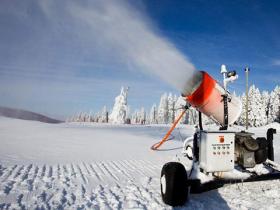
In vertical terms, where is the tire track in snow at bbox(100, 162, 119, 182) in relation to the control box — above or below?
below

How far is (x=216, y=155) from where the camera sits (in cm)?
620

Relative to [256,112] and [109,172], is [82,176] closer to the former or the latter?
[109,172]

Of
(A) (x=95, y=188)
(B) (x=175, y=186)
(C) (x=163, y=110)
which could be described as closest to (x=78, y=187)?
(A) (x=95, y=188)

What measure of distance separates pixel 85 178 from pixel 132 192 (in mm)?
1744

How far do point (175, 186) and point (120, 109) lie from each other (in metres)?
64.4

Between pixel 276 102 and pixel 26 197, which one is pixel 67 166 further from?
Answer: pixel 276 102

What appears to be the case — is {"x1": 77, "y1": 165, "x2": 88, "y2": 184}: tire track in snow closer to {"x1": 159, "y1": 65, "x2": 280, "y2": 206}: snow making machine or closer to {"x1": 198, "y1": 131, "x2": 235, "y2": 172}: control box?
{"x1": 159, "y1": 65, "x2": 280, "y2": 206}: snow making machine

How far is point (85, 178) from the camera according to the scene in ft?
25.0

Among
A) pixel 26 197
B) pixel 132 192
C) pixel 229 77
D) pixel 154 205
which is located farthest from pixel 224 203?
pixel 26 197

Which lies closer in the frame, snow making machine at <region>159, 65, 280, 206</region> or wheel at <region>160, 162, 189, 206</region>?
wheel at <region>160, 162, 189, 206</region>

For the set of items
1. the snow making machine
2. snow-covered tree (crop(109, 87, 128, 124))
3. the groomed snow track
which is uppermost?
snow-covered tree (crop(109, 87, 128, 124))

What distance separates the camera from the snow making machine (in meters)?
5.70

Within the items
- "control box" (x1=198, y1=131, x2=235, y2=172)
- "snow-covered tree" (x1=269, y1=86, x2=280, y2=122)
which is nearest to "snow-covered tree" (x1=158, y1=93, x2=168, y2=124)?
"snow-covered tree" (x1=269, y1=86, x2=280, y2=122)

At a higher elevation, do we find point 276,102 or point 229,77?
point 276,102
